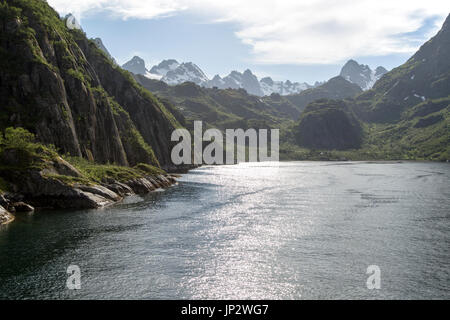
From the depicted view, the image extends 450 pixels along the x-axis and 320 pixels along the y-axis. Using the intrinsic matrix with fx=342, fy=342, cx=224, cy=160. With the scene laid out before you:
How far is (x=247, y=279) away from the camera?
1532 inches

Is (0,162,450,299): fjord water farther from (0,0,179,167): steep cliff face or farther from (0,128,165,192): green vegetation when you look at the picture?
(0,0,179,167): steep cliff face

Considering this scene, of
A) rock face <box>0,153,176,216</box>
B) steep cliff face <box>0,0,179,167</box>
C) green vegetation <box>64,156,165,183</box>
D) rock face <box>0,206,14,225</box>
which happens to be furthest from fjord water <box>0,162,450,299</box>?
steep cliff face <box>0,0,179,167</box>

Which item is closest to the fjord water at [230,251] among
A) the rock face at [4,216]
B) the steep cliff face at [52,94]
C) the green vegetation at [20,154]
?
the rock face at [4,216]

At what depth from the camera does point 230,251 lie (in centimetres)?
4894

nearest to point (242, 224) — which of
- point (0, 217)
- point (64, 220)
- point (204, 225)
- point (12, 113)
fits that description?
point (204, 225)

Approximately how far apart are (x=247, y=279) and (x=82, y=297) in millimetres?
17355

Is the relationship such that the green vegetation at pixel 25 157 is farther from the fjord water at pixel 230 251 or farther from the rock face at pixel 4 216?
the fjord water at pixel 230 251

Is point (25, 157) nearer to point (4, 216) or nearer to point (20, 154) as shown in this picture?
point (20, 154)

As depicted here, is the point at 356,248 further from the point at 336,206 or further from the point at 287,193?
the point at 287,193

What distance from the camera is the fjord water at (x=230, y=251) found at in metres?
35.9

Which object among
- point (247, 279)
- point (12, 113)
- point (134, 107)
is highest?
point (134, 107)

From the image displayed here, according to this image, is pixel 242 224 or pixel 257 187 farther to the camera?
pixel 257 187

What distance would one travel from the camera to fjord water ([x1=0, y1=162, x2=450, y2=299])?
35909 millimetres

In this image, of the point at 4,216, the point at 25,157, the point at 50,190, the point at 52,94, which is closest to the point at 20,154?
the point at 25,157
